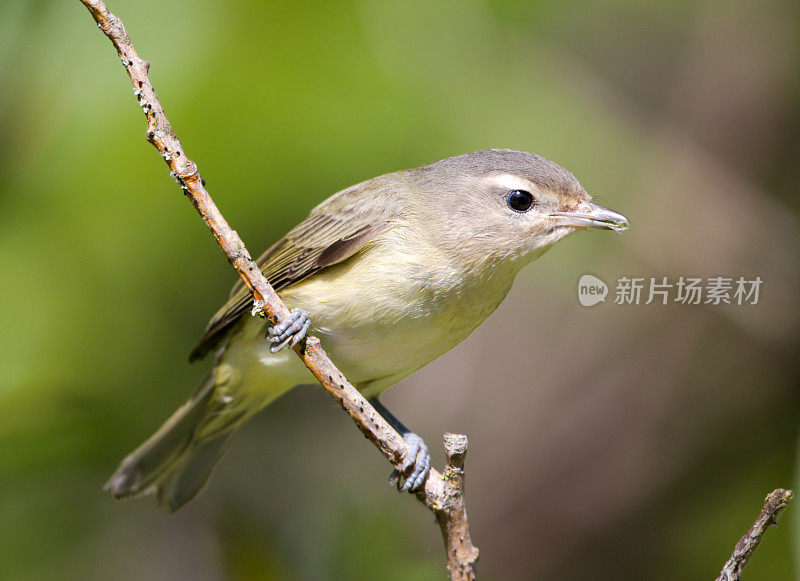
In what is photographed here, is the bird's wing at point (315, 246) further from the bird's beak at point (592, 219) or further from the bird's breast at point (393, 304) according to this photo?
the bird's beak at point (592, 219)

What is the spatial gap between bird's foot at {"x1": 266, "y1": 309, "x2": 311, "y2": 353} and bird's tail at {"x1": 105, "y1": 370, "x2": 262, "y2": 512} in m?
0.99

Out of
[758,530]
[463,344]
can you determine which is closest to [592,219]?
[758,530]

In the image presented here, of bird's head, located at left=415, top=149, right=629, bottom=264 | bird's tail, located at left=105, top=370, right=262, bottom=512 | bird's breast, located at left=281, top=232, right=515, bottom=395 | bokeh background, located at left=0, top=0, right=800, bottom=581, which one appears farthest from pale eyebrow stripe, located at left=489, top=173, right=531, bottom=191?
bird's tail, located at left=105, top=370, right=262, bottom=512

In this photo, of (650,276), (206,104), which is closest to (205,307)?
(206,104)

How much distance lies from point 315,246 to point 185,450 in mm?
1088

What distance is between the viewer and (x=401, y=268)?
287cm

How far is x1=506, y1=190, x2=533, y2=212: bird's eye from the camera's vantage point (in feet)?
9.84

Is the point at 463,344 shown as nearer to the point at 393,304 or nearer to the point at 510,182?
the point at 510,182

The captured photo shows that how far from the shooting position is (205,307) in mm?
3607

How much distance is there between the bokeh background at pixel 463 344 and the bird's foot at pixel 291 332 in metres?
0.97

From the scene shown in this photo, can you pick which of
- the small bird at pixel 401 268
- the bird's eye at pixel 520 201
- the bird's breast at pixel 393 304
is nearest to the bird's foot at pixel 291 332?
the small bird at pixel 401 268

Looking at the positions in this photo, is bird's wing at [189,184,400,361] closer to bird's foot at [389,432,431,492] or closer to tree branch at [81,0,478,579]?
tree branch at [81,0,478,579]

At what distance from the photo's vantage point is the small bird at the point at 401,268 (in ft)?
9.38

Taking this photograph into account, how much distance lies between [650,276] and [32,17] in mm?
3121
